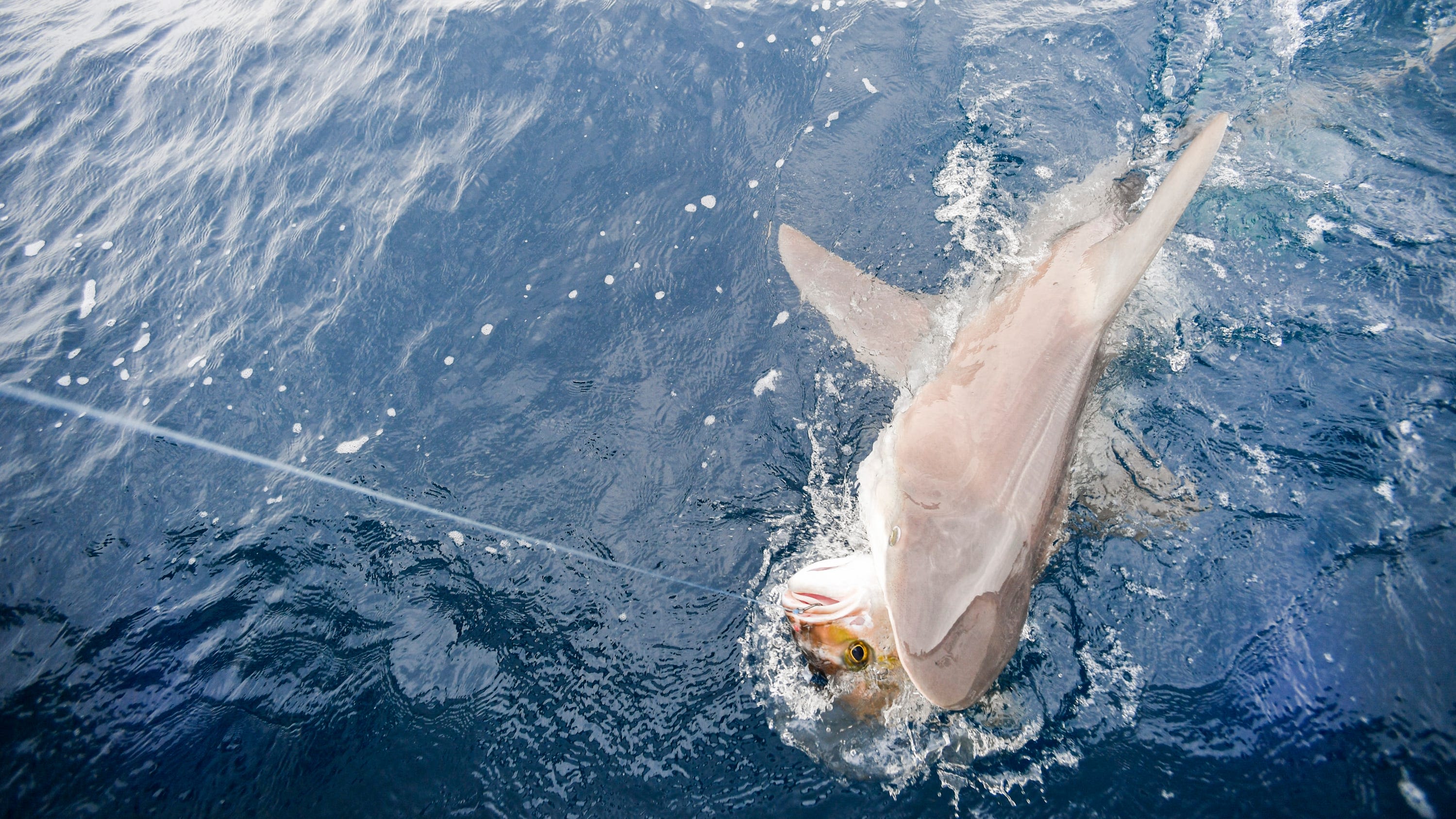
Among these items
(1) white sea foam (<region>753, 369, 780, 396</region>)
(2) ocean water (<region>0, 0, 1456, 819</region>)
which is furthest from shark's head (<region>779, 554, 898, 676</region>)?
(1) white sea foam (<region>753, 369, 780, 396</region>)

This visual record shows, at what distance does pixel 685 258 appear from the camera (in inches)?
211

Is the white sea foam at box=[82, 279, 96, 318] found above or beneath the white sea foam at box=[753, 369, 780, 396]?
above

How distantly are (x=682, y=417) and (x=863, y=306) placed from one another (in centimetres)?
163

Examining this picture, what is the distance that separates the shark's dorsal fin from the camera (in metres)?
4.84

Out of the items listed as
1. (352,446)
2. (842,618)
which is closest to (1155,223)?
(842,618)

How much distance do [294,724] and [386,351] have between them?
265 cm

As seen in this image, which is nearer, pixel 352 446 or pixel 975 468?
pixel 975 468

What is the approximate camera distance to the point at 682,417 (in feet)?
15.5

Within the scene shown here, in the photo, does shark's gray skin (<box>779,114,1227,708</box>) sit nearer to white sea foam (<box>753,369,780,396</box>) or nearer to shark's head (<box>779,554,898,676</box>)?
shark's head (<box>779,554,898,676</box>)

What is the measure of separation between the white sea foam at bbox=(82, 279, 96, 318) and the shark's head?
21.5ft

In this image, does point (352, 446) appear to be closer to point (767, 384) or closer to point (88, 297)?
point (767, 384)

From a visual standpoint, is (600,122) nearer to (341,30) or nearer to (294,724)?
(341,30)

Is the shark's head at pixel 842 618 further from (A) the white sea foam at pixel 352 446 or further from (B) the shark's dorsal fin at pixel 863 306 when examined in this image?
(A) the white sea foam at pixel 352 446

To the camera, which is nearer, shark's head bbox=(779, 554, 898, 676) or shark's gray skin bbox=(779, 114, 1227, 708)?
shark's gray skin bbox=(779, 114, 1227, 708)
